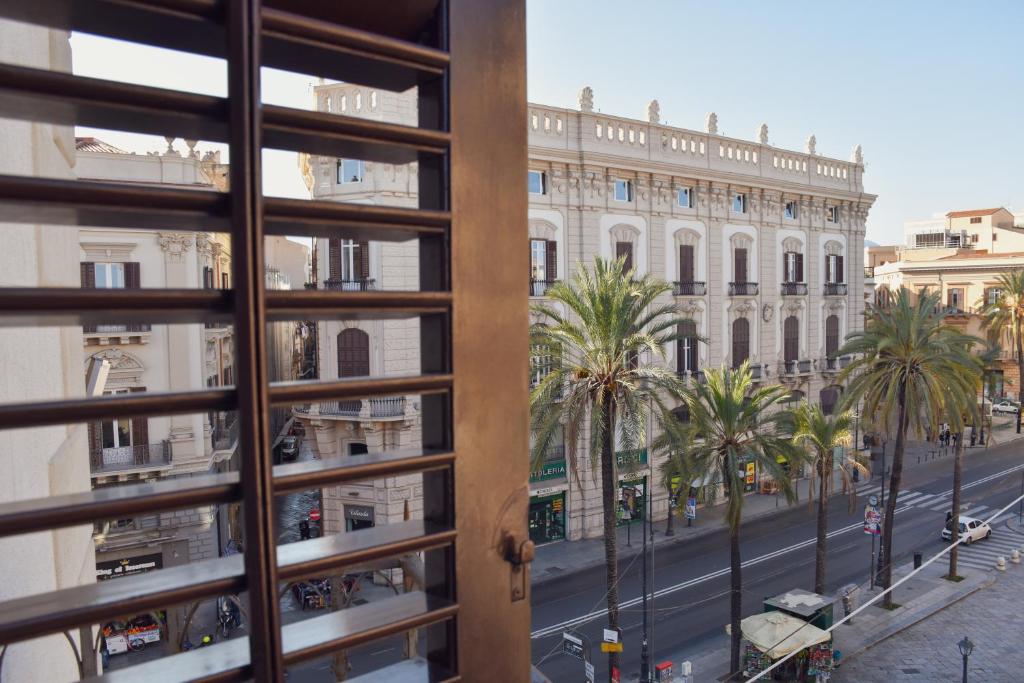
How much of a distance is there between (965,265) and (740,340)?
3045 centimetres

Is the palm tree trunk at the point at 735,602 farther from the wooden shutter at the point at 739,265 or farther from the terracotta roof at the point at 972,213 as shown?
the terracotta roof at the point at 972,213

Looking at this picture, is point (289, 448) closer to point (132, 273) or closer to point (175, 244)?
point (132, 273)

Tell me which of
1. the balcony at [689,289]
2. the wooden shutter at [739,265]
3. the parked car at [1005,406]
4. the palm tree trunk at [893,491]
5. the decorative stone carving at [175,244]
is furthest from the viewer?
the parked car at [1005,406]

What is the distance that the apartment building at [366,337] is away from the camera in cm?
2169

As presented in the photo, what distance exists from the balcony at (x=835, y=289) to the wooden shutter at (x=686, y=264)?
31.2ft

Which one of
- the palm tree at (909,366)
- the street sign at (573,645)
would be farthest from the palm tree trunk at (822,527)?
the street sign at (573,645)

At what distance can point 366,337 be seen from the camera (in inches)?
872

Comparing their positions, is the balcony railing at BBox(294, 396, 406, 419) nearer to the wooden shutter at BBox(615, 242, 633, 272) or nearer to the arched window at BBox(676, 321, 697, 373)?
the wooden shutter at BBox(615, 242, 633, 272)

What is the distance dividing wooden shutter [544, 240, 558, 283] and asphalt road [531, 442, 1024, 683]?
994cm

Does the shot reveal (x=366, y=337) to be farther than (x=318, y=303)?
Yes

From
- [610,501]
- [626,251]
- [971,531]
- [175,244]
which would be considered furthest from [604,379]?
[971,531]

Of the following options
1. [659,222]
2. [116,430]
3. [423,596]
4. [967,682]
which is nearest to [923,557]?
[967,682]

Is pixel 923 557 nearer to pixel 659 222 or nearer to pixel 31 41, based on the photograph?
pixel 659 222

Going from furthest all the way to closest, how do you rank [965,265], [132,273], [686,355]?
[965,265] < [686,355] < [132,273]
